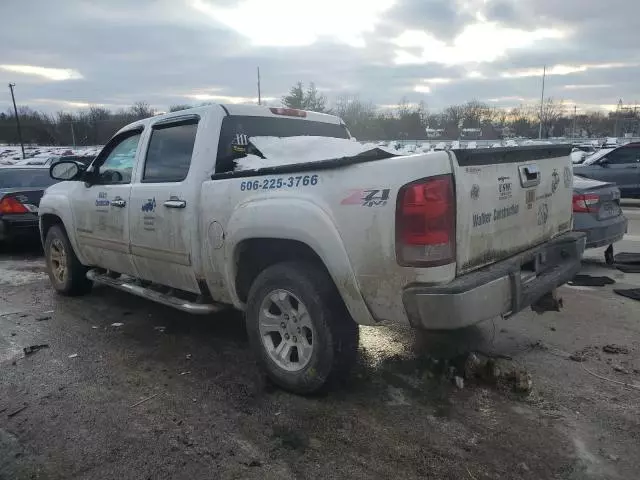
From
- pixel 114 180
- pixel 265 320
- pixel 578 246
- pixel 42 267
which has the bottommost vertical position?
pixel 42 267

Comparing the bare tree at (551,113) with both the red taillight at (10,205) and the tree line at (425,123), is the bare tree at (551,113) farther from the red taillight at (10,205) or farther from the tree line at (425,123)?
the red taillight at (10,205)

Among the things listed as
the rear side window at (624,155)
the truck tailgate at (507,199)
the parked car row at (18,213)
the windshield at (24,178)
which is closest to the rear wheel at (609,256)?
the truck tailgate at (507,199)

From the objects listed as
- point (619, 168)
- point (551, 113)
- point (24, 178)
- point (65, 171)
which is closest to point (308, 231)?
point (65, 171)

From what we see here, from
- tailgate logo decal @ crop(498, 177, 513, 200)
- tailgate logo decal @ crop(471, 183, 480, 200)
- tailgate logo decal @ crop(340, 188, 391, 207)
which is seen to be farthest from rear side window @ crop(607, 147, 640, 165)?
tailgate logo decal @ crop(340, 188, 391, 207)

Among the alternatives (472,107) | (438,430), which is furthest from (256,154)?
(472,107)

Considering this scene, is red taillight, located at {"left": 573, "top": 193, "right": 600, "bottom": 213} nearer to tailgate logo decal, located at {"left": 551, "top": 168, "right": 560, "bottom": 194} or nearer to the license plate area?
the license plate area

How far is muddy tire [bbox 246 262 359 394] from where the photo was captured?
3.34 meters

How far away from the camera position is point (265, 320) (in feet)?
12.2

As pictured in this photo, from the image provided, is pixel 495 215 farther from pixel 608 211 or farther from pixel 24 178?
pixel 24 178

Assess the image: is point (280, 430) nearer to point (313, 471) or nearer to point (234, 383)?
point (313, 471)

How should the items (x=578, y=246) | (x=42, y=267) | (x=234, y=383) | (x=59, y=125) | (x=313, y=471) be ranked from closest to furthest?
(x=313, y=471), (x=234, y=383), (x=578, y=246), (x=42, y=267), (x=59, y=125)

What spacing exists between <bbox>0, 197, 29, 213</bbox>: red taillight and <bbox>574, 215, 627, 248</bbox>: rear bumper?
28.1ft

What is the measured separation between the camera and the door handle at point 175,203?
13.6ft

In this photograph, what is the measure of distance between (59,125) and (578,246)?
240 ft
